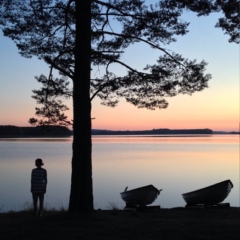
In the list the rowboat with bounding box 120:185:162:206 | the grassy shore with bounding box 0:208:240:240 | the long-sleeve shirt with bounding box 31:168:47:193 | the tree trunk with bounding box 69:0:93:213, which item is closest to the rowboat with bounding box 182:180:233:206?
the rowboat with bounding box 120:185:162:206

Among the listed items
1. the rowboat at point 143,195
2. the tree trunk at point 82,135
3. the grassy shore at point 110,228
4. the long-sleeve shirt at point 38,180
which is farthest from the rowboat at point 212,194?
the long-sleeve shirt at point 38,180

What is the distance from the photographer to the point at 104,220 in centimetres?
918

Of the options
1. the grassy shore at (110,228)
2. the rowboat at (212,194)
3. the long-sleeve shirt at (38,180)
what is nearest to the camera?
the grassy shore at (110,228)

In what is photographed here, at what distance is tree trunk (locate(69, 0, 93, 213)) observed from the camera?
1009cm

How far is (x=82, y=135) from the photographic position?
10.1 meters

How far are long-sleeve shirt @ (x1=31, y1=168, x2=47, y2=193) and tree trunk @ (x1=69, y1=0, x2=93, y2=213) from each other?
3.08 feet

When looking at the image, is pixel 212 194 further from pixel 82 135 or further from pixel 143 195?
pixel 82 135

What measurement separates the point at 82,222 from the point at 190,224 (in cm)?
226

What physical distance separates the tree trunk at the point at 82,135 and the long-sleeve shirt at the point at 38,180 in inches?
36.9

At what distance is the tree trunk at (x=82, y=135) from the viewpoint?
10086 millimetres

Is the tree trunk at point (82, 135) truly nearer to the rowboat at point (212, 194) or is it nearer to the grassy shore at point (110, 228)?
the grassy shore at point (110, 228)

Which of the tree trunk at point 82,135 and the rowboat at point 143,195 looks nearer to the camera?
the tree trunk at point 82,135

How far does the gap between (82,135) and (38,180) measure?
1.74 metres

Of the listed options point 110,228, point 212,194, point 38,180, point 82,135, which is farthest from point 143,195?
point 110,228
